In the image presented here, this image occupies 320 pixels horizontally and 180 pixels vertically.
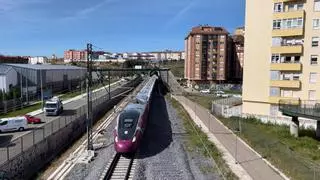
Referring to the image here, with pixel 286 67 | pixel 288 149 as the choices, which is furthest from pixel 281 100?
pixel 288 149

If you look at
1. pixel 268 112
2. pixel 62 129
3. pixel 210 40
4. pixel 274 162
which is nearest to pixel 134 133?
pixel 62 129

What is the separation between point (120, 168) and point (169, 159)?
11.9 ft

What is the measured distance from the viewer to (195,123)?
132ft

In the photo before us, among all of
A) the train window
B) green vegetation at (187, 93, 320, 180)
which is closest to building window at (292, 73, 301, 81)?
green vegetation at (187, 93, 320, 180)

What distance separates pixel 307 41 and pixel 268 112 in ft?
28.7

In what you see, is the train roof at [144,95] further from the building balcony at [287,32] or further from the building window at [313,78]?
the building window at [313,78]

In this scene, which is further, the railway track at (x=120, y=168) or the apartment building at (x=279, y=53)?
the apartment building at (x=279, y=53)

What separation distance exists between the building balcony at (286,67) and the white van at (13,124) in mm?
26680

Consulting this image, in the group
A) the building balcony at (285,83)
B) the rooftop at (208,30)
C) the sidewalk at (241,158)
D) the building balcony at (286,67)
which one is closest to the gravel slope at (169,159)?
the sidewalk at (241,158)

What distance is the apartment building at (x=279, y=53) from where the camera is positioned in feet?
130

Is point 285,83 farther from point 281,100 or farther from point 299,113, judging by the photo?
point 299,113

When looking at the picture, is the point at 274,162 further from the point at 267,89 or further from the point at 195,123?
the point at 267,89

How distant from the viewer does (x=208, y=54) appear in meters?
114

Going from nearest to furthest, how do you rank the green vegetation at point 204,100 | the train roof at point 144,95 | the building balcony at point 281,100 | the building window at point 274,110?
1. the building balcony at point 281,100
2. the train roof at point 144,95
3. the building window at point 274,110
4. the green vegetation at point 204,100
